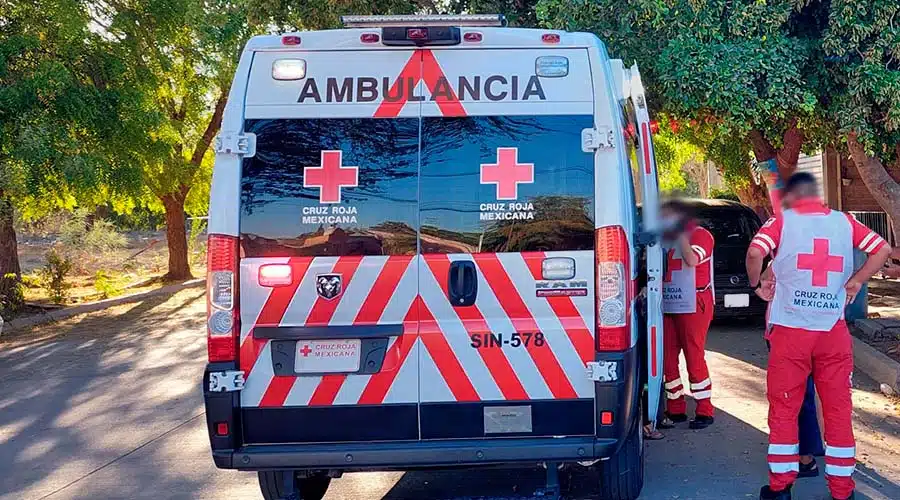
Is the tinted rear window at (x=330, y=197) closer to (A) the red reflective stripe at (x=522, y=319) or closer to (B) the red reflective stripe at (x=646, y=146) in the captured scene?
(A) the red reflective stripe at (x=522, y=319)

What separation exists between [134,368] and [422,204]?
8.06 meters

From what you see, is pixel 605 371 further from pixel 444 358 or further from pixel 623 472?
pixel 623 472

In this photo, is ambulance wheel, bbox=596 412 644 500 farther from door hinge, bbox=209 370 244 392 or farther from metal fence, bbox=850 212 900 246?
metal fence, bbox=850 212 900 246

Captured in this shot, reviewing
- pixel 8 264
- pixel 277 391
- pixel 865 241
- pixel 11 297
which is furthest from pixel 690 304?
pixel 8 264

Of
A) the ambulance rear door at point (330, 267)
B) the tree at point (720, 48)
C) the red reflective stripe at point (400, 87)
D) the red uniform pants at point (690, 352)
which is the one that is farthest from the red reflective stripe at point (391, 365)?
the tree at point (720, 48)

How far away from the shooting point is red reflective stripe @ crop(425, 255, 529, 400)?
452 cm

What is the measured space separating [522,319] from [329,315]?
92 centimetres

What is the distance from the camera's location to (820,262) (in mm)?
5094

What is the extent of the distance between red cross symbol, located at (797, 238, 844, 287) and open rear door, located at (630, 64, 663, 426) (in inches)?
31.6

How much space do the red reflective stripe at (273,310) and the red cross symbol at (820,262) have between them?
8.69 feet

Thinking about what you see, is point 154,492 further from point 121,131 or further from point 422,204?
point 121,131

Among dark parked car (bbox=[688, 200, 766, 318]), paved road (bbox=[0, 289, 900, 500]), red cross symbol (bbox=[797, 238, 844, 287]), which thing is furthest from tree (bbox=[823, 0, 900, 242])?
red cross symbol (bbox=[797, 238, 844, 287])

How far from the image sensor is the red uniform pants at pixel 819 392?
508cm

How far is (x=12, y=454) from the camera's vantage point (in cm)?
749
